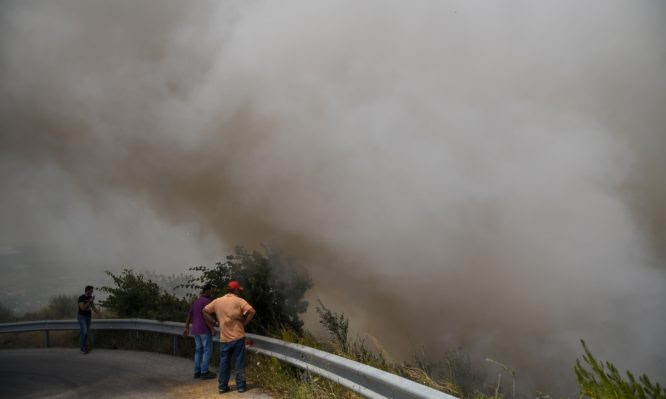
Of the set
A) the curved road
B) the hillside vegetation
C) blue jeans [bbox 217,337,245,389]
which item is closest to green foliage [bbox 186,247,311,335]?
the hillside vegetation

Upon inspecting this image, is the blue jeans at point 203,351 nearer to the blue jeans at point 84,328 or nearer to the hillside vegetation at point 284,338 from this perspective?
the hillside vegetation at point 284,338

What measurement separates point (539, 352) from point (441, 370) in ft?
7.04

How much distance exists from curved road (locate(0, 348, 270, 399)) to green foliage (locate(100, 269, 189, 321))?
46.3 inches

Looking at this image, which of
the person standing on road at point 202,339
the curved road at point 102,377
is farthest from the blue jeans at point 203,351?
the curved road at point 102,377

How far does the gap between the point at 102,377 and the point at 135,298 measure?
434 cm

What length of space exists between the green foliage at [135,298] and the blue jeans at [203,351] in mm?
3510

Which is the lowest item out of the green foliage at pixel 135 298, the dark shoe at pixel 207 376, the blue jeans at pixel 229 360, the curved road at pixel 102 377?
the curved road at pixel 102 377

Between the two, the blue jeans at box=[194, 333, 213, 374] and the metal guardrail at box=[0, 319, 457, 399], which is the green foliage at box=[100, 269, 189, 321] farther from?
the blue jeans at box=[194, 333, 213, 374]

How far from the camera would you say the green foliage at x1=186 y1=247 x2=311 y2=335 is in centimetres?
910

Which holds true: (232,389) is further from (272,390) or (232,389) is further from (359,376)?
(359,376)

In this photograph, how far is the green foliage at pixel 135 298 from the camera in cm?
1141

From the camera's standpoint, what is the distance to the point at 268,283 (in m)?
9.34

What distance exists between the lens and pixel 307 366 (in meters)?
6.00

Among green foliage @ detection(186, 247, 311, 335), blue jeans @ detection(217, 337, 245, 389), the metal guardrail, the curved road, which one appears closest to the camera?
the metal guardrail
